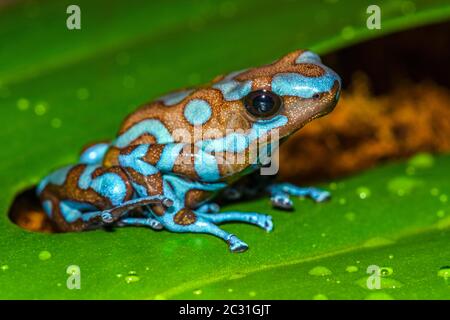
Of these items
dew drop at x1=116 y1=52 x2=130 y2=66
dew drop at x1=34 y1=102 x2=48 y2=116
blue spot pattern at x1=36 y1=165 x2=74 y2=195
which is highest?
dew drop at x1=116 y1=52 x2=130 y2=66

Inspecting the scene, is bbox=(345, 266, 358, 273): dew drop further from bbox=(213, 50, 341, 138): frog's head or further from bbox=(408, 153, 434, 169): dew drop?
bbox=(408, 153, 434, 169): dew drop

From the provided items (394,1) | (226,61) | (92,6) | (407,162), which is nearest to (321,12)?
(394,1)

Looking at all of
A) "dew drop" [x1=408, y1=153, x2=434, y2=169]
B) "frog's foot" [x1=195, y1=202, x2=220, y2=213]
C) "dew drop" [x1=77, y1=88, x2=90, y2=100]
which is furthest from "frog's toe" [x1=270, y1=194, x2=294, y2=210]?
"dew drop" [x1=77, y1=88, x2=90, y2=100]

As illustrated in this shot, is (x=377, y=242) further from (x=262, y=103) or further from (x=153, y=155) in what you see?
(x=153, y=155)

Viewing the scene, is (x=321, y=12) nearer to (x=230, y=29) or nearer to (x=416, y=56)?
(x=230, y=29)

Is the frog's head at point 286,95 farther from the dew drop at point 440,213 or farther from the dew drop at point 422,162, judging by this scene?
the dew drop at point 422,162

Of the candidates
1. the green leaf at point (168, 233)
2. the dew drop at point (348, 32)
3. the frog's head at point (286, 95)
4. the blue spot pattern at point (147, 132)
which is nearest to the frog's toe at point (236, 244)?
the green leaf at point (168, 233)
